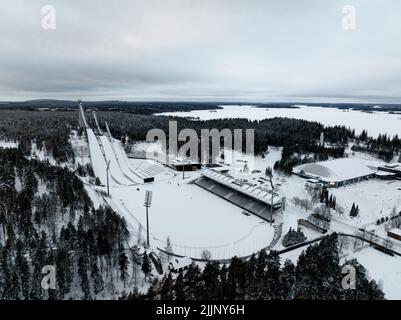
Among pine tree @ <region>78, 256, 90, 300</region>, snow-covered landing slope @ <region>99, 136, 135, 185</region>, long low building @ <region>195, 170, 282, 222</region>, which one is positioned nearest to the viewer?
pine tree @ <region>78, 256, 90, 300</region>

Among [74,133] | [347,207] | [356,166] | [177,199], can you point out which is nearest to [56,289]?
[177,199]

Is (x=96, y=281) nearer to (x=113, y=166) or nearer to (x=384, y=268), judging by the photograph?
(x=384, y=268)

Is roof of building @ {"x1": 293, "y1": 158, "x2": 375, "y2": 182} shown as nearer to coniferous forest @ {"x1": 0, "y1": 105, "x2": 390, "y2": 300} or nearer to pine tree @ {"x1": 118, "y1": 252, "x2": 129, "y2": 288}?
coniferous forest @ {"x1": 0, "y1": 105, "x2": 390, "y2": 300}

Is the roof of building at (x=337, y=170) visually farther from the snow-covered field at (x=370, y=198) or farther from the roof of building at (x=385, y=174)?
the snow-covered field at (x=370, y=198)

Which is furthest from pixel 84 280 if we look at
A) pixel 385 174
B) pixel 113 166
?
pixel 385 174

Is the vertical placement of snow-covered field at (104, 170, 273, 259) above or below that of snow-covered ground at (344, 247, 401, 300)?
above

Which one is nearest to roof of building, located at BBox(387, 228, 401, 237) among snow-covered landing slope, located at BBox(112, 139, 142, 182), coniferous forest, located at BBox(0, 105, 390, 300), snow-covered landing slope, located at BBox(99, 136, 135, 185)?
coniferous forest, located at BBox(0, 105, 390, 300)

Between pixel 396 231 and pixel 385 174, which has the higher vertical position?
pixel 385 174
